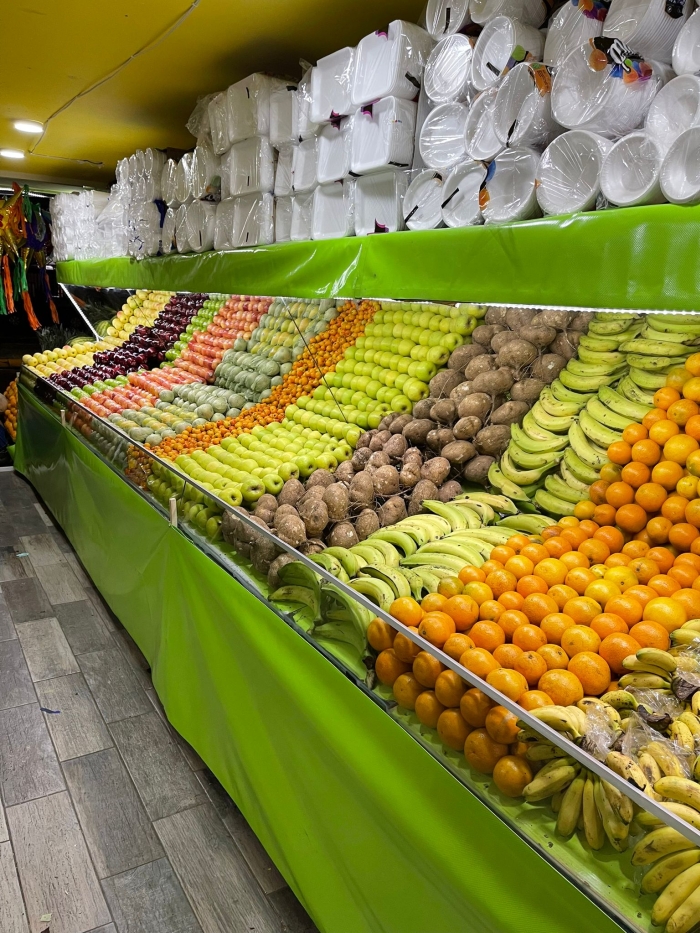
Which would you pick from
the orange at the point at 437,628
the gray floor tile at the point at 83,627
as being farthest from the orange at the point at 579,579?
the gray floor tile at the point at 83,627

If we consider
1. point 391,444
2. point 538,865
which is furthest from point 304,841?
point 391,444

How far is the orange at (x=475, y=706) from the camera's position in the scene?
1484 millimetres

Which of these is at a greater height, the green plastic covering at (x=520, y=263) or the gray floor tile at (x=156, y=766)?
the green plastic covering at (x=520, y=263)

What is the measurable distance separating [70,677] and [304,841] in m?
1.93

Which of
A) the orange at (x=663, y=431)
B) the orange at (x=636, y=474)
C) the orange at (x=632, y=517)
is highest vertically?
the orange at (x=663, y=431)

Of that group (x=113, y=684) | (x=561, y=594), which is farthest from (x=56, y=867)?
(x=561, y=594)

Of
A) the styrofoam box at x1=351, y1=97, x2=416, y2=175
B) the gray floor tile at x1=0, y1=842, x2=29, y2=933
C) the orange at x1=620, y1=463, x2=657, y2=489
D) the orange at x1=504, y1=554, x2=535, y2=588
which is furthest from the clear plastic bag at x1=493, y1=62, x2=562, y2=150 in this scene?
the gray floor tile at x1=0, y1=842, x2=29, y2=933

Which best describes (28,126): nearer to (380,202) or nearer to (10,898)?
(380,202)

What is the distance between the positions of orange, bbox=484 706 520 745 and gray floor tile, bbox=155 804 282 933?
1.28 meters

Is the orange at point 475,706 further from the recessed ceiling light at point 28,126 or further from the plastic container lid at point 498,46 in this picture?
the recessed ceiling light at point 28,126

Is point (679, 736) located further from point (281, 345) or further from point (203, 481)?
point (281, 345)

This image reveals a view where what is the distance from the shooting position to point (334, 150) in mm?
2562

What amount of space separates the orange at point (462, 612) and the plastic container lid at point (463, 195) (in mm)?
1059

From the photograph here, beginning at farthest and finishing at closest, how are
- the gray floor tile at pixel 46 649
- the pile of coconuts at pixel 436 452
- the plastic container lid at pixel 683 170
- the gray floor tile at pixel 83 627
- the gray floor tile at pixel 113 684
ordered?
the gray floor tile at pixel 83 627
the gray floor tile at pixel 46 649
the gray floor tile at pixel 113 684
the pile of coconuts at pixel 436 452
the plastic container lid at pixel 683 170
